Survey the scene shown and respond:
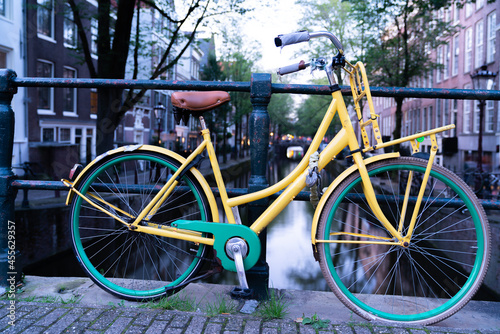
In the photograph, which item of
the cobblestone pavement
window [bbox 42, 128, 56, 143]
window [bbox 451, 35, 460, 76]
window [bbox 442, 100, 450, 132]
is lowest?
the cobblestone pavement

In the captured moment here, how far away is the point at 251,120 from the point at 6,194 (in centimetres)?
134

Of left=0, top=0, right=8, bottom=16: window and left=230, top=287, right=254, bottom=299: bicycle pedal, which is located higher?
left=0, top=0, right=8, bottom=16: window

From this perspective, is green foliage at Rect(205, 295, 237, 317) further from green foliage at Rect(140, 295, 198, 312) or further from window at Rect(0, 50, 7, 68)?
window at Rect(0, 50, 7, 68)

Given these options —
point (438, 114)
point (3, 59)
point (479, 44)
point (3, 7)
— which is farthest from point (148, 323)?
point (438, 114)

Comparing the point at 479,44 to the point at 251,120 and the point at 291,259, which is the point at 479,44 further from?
the point at 251,120

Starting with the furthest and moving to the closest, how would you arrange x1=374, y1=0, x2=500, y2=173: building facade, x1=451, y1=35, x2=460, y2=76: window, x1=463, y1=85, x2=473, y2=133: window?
x1=451, y1=35, x2=460, y2=76: window, x1=463, y1=85, x2=473, y2=133: window, x1=374, y1=0, x2=500, y2=173: building facade

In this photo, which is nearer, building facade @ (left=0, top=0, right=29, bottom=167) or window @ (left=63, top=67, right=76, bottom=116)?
building facade @ (left=0, top=0, right=29, bottom=167)

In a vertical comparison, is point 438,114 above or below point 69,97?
above

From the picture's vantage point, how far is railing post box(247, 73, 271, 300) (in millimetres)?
2107

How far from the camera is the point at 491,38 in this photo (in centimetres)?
2069

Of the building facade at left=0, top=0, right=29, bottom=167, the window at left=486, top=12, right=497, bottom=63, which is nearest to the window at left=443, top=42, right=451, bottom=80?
the window at left=486, top=12, right=497, bottom=63

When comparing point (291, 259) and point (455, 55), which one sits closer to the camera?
point (291, 259)

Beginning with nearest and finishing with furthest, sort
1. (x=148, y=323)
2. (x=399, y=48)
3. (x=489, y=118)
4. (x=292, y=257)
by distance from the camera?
(x=148, y=323) < (x=292, y=257) < (x=399, y=48) < (x=489, y=118)

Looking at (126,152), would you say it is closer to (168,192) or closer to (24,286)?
(168,192)
